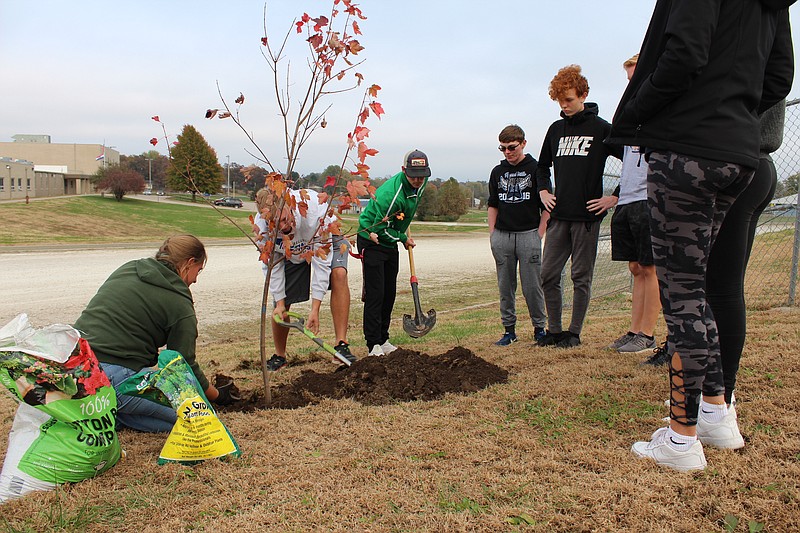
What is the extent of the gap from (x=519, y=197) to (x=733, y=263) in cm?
295

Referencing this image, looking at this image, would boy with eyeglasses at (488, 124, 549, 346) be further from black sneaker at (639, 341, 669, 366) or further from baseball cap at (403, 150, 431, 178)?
black sneaker at (639, 341, 669, 366)

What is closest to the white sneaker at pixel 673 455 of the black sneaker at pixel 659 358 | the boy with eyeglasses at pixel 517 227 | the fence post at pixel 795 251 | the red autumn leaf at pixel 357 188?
the black sneaker at pixel 659 358

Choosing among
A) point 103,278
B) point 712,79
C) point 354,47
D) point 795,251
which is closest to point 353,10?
point 354,47

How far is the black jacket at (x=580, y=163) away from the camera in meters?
4.85

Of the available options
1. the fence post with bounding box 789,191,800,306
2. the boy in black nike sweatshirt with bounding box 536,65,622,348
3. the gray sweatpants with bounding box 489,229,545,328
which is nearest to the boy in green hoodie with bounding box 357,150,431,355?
the gray sweatpants with bounding box 489,229,545,328

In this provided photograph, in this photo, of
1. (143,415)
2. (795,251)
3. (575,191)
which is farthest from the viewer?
(795,251)

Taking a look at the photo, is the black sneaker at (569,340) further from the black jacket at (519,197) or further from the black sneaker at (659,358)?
the black jacket at (519,197)

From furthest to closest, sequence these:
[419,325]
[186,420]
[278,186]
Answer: [419,325]
[278,186]
[186,420]

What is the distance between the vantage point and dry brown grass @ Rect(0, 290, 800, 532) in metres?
2.31

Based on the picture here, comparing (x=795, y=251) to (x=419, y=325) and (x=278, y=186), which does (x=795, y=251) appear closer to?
(x=419, y=325)

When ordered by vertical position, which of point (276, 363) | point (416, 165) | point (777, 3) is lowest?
point (276, 363)

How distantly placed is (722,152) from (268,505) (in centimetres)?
231

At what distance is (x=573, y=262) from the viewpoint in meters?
5.00

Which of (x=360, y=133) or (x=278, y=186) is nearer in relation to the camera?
(x=278, y=186)
